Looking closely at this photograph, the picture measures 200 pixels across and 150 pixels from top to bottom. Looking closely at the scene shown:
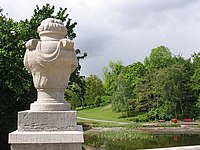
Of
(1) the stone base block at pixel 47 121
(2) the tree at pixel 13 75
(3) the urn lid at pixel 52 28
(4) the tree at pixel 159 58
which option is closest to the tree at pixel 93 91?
(4) the tree at pixel 159 58

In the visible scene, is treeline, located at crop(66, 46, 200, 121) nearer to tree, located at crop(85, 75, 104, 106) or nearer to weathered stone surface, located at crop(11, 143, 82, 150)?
tree, located at crop(85, 75, 104, 106)

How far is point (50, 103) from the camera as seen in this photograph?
459 centimetres

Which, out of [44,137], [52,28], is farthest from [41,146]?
[52,28]

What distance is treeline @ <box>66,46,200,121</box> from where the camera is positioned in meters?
41.2

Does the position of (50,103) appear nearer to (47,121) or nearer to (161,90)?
(47,121)

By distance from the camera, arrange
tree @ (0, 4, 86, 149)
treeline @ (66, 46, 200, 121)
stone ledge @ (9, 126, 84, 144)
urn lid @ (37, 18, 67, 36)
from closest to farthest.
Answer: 1. stone ledge @ (9, 126, 84, 144)
2. urn lid @ (37, 18, 67, 36)
3. tree @ (0, 4, 86, 149)
4. treeline @ (66, 46, 200, 121)

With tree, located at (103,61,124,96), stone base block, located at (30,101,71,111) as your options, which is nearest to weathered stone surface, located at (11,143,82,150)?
stone base block, located at (30,101,71,111)

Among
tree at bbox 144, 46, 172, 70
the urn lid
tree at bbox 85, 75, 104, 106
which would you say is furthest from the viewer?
tree at bbox 85, 75, 104, 106

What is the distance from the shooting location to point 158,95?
43.2 m

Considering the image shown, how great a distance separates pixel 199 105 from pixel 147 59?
19995mm

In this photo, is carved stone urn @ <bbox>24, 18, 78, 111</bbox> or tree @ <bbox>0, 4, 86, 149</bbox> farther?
tree @ <bbox>0, 4, 86, 149</bbox>

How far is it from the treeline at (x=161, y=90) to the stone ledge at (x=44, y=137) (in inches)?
1254

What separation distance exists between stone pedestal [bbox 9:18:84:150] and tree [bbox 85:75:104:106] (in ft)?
186

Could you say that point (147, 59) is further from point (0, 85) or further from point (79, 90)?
point (0, 85)
